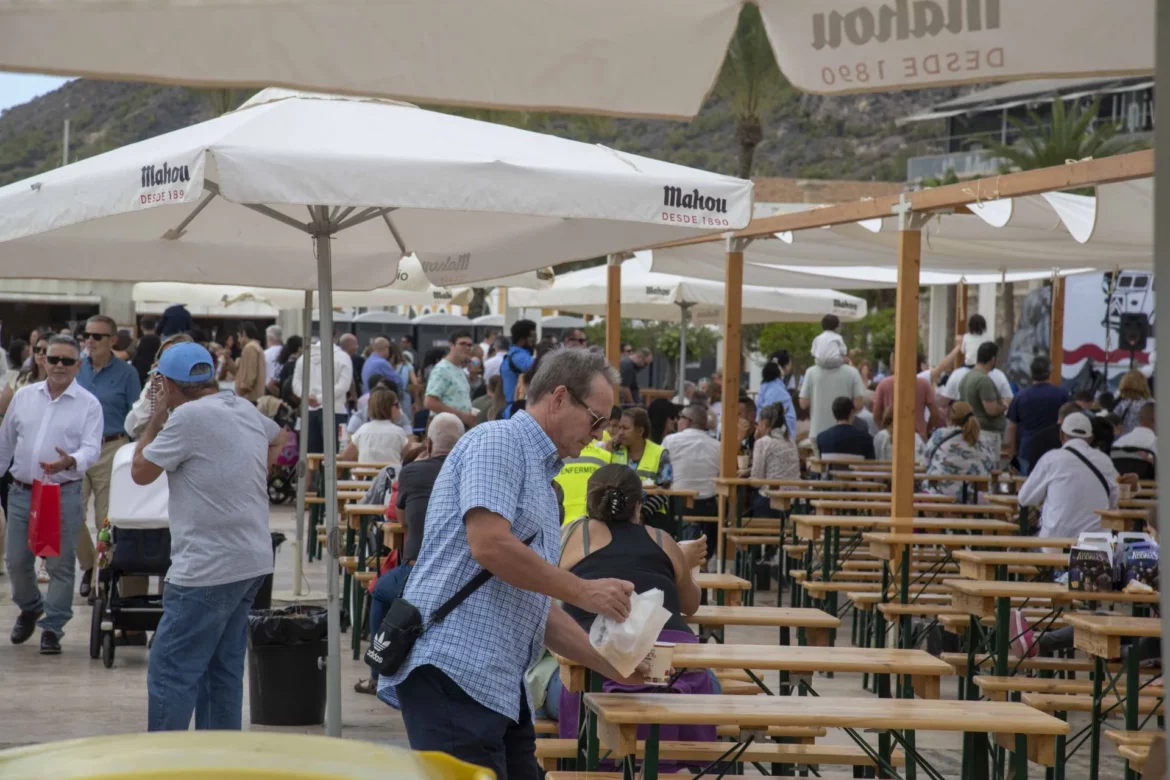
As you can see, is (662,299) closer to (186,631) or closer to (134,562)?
(134,562)

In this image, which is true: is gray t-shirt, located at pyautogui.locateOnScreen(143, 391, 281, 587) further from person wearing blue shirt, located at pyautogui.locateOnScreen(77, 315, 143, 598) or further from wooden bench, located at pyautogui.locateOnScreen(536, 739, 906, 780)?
person wearing blue shirt, located at pyautogui.locateOnScreen(77, 315, 143, 598)

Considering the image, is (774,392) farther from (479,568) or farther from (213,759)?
(213,759)

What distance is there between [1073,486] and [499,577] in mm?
6152

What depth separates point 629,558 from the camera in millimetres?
5348

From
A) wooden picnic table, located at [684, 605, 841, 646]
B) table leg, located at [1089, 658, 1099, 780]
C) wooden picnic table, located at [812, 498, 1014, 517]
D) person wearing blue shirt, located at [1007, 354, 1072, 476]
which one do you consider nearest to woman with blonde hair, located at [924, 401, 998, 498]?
wooden picnic table, located at [812, 498, 1014, 517]

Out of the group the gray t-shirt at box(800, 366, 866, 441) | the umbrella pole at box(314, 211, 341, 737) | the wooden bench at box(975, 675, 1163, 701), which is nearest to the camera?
the umbrella pole at box(314, 211, 341, 737)

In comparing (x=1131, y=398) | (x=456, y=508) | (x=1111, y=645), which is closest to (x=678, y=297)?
(x=1131, y=398)

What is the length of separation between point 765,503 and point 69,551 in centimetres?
556

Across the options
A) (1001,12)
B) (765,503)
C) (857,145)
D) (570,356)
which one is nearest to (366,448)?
(765,503)

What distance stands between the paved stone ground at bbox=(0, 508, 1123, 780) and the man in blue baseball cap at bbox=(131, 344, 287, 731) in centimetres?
149

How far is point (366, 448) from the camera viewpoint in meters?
12.0

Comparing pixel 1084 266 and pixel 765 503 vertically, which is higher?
pixel 1084 266

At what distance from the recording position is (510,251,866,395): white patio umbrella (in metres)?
17.7

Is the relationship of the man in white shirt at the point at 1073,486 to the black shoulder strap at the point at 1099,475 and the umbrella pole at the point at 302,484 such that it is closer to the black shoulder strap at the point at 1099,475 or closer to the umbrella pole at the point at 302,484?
the black shoulder strap at the point at 1099,475
